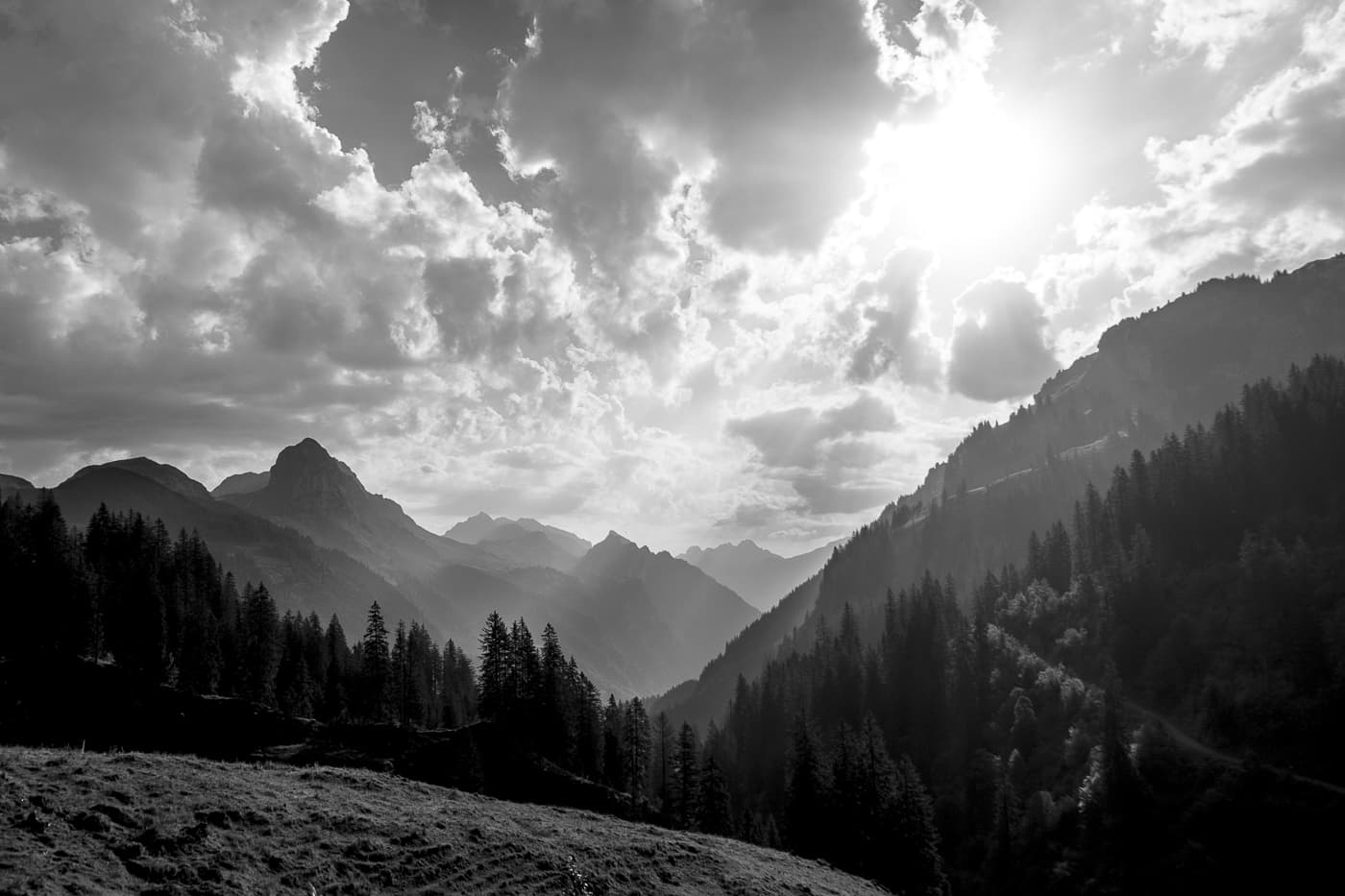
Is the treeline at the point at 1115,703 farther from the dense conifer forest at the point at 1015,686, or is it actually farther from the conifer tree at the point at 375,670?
the conifer tree at the point at 375,670

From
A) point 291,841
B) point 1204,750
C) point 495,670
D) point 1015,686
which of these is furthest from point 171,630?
point 1204,750

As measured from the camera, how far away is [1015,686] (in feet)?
387

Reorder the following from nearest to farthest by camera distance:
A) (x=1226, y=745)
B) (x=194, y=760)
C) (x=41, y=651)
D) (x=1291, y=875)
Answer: (x=194, y=760) → (x=1291, y=875) → (x=41, y=651) → (x=1226, y=745)

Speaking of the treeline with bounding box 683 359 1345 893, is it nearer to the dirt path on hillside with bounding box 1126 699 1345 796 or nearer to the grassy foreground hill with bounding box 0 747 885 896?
the dirt path on hillside with bounding box 1126 699 1345 796

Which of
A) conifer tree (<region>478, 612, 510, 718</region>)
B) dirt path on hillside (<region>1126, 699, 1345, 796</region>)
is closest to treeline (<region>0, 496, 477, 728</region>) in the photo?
conifer tree (<region>478, 612, 510, 718</region>)

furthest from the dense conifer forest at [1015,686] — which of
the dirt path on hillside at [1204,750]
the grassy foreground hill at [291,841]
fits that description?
the grassy foreground hill at [291,841]

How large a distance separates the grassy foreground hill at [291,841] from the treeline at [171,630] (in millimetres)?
48949

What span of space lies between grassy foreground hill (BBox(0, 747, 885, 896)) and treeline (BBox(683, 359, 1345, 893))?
45.3 meters

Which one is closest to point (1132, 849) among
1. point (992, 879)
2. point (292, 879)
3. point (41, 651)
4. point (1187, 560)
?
point (992, 879)

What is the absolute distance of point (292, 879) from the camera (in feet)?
90.8

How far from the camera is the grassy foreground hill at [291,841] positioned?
25.1m

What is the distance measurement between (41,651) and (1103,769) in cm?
11434

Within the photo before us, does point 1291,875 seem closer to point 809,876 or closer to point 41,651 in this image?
point 809,876

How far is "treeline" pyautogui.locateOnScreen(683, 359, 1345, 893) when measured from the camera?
248 ft
